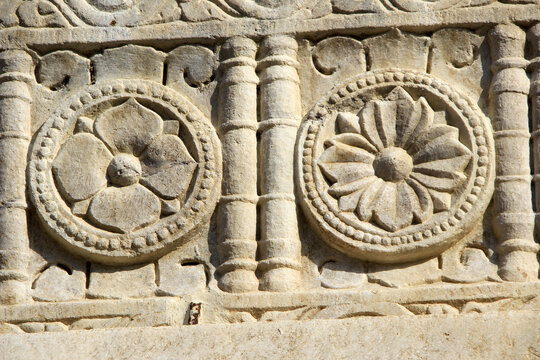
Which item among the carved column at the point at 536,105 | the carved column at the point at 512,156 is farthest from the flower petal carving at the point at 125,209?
the carved column at the point at 536,105

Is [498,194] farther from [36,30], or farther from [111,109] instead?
[36,30]

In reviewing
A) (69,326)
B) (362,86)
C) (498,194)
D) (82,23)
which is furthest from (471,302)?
(82,23)

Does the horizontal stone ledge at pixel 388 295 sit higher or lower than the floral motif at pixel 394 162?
lower

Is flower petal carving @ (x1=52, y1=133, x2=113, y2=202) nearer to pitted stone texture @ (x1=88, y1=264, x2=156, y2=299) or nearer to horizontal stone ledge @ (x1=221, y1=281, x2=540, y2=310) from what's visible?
pitted stone texture @ (x1=88, y1=264, x2=156, y2=299)

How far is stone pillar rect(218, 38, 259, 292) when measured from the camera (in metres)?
5.98

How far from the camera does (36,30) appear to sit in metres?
6.46

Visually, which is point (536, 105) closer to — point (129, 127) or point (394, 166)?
point (394, 166)

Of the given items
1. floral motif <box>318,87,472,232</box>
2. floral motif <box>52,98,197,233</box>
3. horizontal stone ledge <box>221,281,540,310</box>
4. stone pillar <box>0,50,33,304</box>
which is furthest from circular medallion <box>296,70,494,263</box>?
stone pillar <box>0,50,33,304</box>

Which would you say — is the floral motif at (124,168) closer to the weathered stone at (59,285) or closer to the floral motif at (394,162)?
the weathered stone at (59,285)

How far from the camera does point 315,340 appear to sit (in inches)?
221

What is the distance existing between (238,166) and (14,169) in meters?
1.05

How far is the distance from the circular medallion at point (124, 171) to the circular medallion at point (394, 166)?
1.62 feet

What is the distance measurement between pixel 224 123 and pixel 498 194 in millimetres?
1291

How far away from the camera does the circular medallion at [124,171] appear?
6.09 metres
